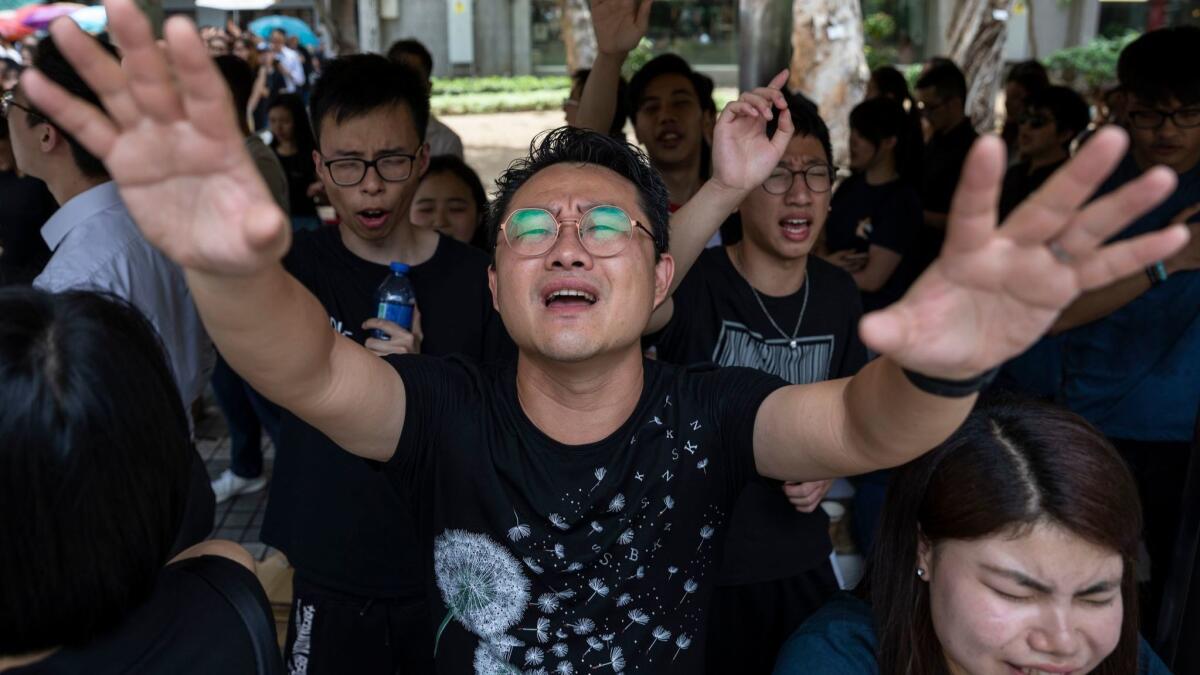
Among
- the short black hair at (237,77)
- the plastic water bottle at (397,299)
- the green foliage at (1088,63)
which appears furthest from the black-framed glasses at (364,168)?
the green foliage at (1088,63)

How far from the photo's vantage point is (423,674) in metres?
2.42

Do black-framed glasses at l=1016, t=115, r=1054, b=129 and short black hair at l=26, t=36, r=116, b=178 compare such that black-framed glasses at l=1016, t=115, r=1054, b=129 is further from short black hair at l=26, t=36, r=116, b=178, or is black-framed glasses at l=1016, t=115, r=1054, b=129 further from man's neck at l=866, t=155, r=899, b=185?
short black hair at l=26, t=36, r=116, b=178

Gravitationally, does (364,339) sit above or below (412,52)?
below

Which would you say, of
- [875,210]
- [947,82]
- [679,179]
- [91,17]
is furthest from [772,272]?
[91,17]

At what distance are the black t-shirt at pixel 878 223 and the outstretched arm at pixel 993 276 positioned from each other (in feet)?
10.1

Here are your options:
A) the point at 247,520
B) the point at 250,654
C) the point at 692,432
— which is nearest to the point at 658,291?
the point at 692,432

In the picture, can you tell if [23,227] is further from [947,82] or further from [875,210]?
[947,82]

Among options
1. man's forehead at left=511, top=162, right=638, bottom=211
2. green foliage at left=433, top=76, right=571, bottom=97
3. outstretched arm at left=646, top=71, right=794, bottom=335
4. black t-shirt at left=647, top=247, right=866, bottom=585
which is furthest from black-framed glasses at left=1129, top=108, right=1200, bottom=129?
green foliage at left=433, top=76, right=571, bottom=97

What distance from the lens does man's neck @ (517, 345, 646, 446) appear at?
5.94ft

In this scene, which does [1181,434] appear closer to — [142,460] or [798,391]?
[798,391]

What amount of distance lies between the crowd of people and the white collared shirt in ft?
0.03

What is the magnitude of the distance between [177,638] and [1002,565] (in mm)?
1306

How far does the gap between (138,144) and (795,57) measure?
12.0m

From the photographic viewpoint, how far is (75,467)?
3.90ft
